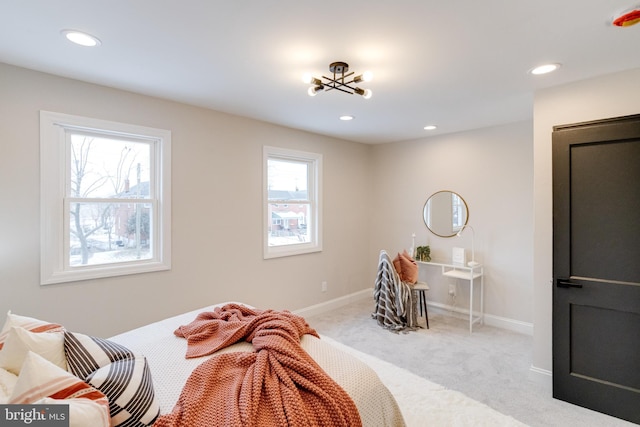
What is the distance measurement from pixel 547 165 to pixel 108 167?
12.3 ft

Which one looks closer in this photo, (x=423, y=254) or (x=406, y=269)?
(x=406, y=269)

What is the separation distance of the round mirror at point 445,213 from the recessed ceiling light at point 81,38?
408cm

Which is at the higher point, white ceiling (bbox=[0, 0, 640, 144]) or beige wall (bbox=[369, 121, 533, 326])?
white ceiling (bbox=[0, 0, 640, 144])

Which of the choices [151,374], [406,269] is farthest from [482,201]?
[151,374]

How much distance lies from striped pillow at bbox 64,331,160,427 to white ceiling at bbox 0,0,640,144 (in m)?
1.65

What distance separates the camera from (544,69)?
7.60 feet

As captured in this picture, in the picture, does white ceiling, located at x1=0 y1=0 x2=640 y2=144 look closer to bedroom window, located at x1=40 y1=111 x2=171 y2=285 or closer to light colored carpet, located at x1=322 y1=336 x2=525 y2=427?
bedroom window, located at x1=40 y1=111 x2=171 y2=285

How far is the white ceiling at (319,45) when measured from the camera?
164cm

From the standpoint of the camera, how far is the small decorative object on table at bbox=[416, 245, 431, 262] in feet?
14.8

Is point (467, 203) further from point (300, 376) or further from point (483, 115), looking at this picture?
point (300, 376)

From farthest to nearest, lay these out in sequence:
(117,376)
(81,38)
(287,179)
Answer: (287,179) → (81,38) → (117,376)

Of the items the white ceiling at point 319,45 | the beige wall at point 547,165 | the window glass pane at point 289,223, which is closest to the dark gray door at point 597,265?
the beige wall at point 547,165

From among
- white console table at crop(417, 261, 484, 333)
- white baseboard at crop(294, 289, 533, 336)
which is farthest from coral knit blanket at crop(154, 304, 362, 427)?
white console table at crop(417, 261, 484, 333)

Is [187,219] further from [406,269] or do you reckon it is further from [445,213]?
[445,213]
